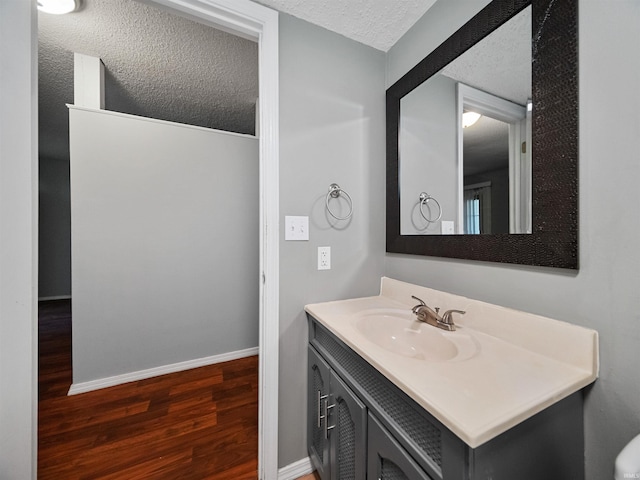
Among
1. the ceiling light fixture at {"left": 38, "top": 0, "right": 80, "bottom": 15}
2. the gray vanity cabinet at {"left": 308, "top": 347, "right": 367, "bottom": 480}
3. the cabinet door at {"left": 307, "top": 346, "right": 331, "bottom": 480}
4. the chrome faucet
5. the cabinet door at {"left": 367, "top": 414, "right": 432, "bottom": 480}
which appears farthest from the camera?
the ceiling light fixture at {"left": 38, "top": 0, "right": 80, "bottom": 15}

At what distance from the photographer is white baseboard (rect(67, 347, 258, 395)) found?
5.94 feet

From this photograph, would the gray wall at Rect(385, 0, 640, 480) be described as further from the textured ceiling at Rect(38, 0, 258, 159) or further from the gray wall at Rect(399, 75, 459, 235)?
the textured ceiling at Rect(38, 0, 258, 159)

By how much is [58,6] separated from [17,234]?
1.64 metres

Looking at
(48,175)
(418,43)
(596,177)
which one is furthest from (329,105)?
(48,175)

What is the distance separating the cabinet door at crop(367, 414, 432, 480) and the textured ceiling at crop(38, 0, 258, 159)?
237cm

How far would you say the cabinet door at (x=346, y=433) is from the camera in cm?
80

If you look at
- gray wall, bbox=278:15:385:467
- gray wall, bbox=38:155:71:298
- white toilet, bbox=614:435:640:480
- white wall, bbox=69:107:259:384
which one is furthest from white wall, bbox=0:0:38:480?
gray wall, bbox=38:155:71:298

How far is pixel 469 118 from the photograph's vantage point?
3.54ft

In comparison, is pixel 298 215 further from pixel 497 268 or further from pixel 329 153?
pixel 497 268

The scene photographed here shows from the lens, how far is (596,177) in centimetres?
67

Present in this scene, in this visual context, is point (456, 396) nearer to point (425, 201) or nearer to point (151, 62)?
point (425, 201)

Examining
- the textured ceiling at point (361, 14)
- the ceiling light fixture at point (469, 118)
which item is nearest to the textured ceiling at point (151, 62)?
the textured ceiling at point (361, 14)

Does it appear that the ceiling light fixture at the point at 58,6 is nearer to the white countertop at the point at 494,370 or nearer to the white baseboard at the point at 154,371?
the white countertop at the point at 494,370

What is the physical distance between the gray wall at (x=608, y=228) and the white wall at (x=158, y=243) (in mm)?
2199
